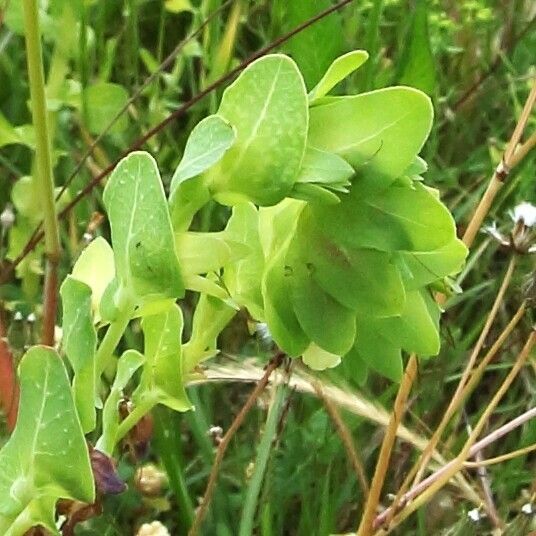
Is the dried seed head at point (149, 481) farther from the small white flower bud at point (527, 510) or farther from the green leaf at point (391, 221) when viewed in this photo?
the green leaf at point (391, 221)

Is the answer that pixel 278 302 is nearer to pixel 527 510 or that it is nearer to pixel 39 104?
pixel 39 104

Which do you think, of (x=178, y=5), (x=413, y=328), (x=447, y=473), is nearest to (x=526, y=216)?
(x=447, y=473)

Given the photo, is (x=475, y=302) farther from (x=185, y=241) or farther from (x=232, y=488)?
(x=185, y=241)

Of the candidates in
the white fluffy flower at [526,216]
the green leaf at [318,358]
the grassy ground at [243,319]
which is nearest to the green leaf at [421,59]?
the grassy ground at [243,319]

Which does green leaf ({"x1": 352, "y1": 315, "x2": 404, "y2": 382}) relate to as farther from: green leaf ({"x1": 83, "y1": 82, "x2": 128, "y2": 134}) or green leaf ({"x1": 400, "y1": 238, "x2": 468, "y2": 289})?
green leaf ({"x1": 83, "y1": 82, "x2": 128, "y2": 134})

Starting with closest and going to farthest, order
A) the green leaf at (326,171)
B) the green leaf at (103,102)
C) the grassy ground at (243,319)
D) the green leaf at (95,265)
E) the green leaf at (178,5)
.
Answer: the green leaf at (326,171)
the green leaf at (95,265)
the grassy ground at (243,319)
the green leaf at (103,102)
the green leaf at (178,5)

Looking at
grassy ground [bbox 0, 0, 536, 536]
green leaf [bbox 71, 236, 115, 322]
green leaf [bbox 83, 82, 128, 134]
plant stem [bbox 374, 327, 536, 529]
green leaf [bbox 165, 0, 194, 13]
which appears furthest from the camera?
green leaf [bbox 165, 0, 194, 13]

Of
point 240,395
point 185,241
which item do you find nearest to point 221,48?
point 240,395

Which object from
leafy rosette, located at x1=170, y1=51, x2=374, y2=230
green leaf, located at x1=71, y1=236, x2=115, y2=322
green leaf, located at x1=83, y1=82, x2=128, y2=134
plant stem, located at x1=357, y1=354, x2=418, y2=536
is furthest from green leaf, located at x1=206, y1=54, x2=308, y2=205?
green leaf, located at x1=83, y1=82, x2=128, y2=134
